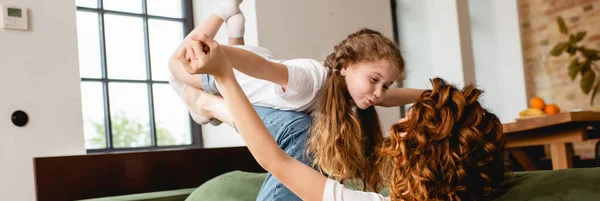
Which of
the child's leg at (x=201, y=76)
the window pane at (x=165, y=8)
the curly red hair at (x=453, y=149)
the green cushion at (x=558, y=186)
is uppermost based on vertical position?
the window pane at (x=165, y=8)

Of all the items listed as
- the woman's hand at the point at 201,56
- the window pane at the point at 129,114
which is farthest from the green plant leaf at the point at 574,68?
the woman's hand at the point at 201,56

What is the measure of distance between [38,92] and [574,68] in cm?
437

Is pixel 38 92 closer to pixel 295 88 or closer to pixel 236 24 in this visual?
pixel 236 24

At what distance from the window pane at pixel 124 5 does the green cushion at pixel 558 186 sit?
109 inches

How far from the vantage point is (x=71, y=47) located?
3158 mm

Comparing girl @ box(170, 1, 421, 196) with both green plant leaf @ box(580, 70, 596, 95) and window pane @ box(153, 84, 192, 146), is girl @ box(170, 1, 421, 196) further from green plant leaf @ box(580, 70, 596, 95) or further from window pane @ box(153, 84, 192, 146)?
green plant leaf @ box(580, 70, 596, 95)

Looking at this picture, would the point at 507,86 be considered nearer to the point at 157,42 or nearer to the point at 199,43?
the point at 157,42

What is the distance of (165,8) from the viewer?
3.85m

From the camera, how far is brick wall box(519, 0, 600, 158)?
5.83m

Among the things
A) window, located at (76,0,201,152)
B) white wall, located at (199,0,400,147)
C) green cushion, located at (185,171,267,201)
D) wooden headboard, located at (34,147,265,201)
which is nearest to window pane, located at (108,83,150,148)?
window, located at (76,0,201,152)

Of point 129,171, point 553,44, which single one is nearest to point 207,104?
point 129,171

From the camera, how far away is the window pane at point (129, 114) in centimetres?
361

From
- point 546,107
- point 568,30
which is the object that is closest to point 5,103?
point 546,107

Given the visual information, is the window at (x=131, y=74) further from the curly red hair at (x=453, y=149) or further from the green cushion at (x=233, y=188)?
the curly red hair at (x=453, y=149)
